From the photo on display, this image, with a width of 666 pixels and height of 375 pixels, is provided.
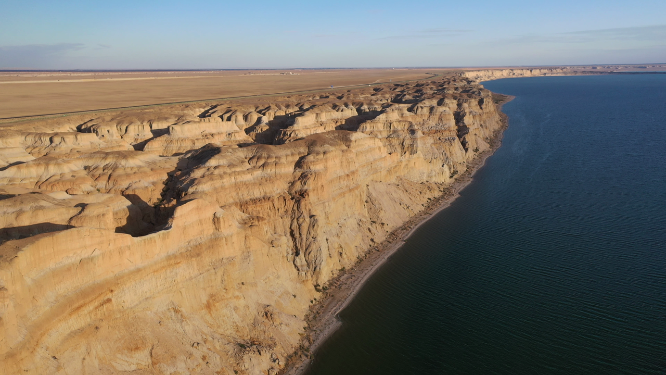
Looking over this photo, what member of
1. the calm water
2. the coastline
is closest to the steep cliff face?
the coastline

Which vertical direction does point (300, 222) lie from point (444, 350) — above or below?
above

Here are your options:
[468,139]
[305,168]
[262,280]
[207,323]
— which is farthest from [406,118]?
[207,323]

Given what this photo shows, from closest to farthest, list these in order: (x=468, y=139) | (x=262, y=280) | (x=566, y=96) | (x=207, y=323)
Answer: (x=207, y=323) < (x=262, y=280) < (x=468, y=139) < (x=566, y=96)

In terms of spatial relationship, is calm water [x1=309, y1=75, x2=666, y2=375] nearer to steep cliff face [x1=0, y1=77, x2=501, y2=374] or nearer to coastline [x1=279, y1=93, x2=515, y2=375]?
coastline [x1=279, y1=93, x2=515, y2=375]

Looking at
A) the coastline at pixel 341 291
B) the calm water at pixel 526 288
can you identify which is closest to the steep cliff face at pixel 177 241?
the coastline at pixel 341 291

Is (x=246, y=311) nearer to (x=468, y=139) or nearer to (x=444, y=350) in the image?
(x=444, y=350)

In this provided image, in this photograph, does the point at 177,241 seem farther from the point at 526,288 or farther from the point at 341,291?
the point at 526,288

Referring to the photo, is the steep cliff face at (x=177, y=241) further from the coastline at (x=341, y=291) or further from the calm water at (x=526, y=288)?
the calm water at (x=526, y=288)

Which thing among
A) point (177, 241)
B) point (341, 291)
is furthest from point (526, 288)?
point (177, 241)
